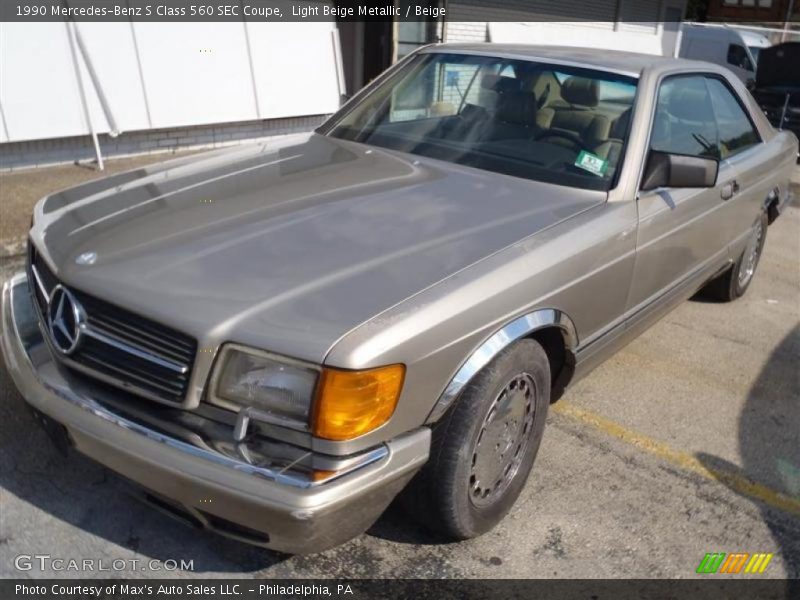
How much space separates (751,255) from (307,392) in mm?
4239

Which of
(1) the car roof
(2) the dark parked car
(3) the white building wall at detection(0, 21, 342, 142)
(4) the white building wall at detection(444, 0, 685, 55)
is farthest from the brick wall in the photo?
(2) the dark parked car

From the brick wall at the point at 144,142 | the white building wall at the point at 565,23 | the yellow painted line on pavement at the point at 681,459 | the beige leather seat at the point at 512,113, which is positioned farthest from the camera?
the white building wall at the point at 565,23

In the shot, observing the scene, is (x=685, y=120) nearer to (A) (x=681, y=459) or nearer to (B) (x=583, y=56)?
(B) (x=583, y=56)

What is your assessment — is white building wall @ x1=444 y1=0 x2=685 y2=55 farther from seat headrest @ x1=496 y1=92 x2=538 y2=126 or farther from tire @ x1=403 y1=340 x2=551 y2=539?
tire @ x1=403 y1=340 x2=551 y2=539

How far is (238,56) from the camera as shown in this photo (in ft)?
25.6

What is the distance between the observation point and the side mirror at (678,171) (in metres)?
Answer: 3.18

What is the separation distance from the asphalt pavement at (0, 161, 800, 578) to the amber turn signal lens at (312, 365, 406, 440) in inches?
28.7

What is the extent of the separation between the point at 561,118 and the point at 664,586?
202cm

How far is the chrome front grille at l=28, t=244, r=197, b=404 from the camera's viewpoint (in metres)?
2.16

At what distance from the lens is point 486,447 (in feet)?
8.67

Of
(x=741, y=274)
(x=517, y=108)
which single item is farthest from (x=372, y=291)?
(x=741, y=274)

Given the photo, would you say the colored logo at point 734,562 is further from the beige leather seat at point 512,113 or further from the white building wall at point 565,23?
the white building wall at point 565,23

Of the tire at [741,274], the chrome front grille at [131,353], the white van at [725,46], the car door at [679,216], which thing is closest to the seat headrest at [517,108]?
the car door at [679,216]

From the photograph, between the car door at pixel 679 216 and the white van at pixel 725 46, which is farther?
the white van at pixel 725 46
